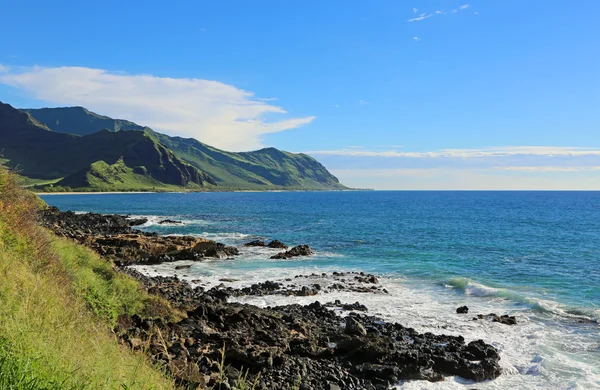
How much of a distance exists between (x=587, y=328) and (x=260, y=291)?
18.6 meters

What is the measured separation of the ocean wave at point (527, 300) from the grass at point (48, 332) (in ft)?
74.6

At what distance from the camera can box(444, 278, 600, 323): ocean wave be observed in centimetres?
2320

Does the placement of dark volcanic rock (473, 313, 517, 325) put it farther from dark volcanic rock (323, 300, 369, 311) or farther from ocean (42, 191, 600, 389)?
dark volcanic rock (323, 300, 369, 311)

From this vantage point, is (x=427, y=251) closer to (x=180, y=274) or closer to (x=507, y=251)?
(x=507, y=251)

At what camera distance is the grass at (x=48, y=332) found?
5746 millimetres

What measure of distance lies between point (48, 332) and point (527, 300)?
26624 mm

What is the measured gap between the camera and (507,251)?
4828 cm

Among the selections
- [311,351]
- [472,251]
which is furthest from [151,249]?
[472,251]

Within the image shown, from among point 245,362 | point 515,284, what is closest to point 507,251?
point 515,284

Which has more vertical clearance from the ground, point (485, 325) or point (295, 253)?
point (485, 325)

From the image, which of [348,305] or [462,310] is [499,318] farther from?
[348,305]

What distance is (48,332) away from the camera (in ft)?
23.7

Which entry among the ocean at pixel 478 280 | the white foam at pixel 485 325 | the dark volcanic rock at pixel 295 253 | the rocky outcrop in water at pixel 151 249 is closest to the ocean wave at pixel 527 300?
the ocean at pixel 478 280

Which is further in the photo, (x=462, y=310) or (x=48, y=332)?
(x=462, y=310)
